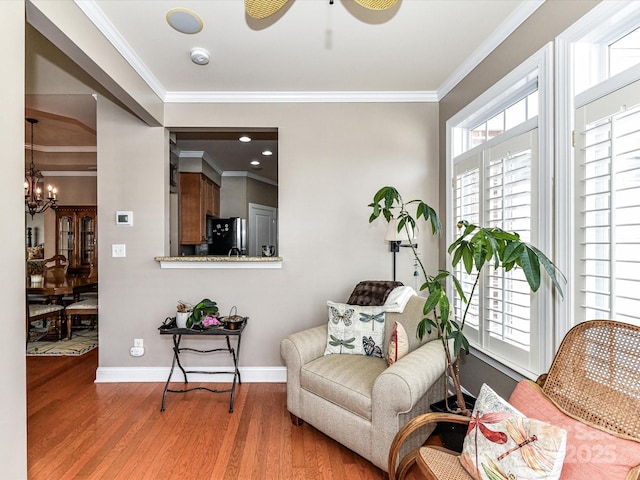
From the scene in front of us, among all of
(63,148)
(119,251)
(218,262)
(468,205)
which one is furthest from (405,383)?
(63,148)

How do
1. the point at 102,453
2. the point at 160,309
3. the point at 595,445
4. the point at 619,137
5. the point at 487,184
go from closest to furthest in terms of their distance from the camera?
the point at 595,445
the point at 619,137
the point at 102,453
the point at 487,184
the point at 160,309

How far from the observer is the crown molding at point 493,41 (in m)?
1.88

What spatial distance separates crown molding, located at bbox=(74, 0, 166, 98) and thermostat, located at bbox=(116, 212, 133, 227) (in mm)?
1102

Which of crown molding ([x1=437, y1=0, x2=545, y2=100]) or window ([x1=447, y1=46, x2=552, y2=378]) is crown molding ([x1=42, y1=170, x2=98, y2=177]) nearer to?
crown molding ([x1=437, y1=0, x2=545, y2=100])

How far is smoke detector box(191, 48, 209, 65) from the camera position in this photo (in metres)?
2.37

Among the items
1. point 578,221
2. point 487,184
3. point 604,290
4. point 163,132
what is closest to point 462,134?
point 487,184

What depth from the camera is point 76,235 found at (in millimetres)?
6172

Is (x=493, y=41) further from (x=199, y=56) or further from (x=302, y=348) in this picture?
(x=302, y=348)

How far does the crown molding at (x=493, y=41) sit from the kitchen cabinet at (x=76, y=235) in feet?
20.6

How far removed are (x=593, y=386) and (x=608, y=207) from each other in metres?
0.74

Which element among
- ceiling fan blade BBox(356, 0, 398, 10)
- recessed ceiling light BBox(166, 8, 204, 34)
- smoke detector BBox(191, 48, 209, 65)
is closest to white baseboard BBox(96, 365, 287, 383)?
smoke detector BBox(191, 48, 209, 65)

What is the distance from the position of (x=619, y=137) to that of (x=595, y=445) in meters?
1.17

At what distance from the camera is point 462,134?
2.85 m

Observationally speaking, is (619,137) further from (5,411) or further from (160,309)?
(160,309)
